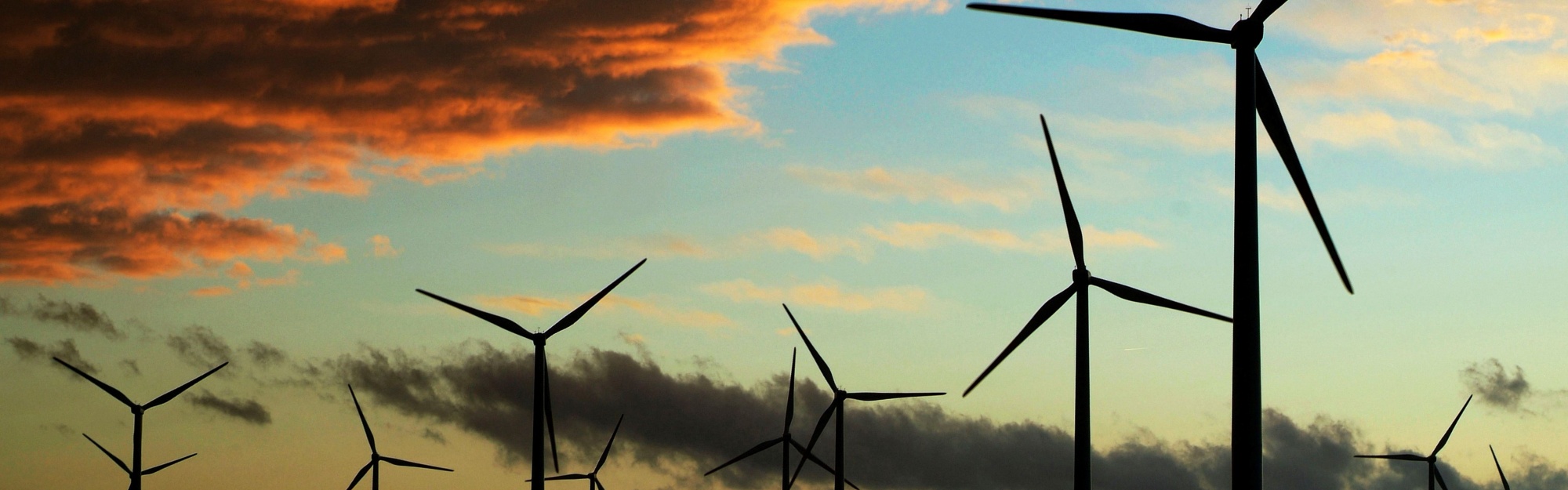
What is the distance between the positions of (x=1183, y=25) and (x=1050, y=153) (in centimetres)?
1024

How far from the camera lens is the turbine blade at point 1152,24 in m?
38.6

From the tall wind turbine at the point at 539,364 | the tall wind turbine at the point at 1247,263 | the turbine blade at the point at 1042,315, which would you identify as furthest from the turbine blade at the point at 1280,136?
the tall wind turbine at the point at 539,364

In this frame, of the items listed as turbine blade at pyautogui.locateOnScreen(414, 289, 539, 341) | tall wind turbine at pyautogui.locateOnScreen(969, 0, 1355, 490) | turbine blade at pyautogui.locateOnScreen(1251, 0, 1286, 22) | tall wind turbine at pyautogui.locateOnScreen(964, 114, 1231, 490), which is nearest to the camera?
tall wind turbine at pyautogui.locateOnScreen(969, 0, 1355, 490)

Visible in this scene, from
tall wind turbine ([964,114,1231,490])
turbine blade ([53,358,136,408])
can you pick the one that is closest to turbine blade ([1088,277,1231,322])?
tall wind turbine ([964,114,1231,490])

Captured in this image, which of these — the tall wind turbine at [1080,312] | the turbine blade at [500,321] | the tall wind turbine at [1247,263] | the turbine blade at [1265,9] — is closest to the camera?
the tall wind turbine at [1247,263]

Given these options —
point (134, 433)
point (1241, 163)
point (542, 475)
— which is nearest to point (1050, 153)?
point (1241, 163)

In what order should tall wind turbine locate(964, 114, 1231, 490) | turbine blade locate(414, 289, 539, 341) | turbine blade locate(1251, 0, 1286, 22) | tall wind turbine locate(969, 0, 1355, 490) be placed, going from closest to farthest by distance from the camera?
1. tall wind turbine locate(969, 0, 1355, 490)
2. turbine blade locate(1251, 0, 1286, 22)
3. tall wind turbine locate(964, 114, 1231, 490)
4. turbine blade locate(414, 289, 539, 341)

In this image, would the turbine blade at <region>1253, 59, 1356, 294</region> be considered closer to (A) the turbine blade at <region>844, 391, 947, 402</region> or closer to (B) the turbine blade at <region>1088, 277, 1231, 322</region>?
(B) the turbine blade at <region>1088, 277, 1231, 322</region>

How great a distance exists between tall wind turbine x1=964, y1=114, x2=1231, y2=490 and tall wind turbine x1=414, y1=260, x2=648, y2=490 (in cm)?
2277

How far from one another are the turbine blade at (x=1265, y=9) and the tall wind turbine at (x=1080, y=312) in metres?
7.82

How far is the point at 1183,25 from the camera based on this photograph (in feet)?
131

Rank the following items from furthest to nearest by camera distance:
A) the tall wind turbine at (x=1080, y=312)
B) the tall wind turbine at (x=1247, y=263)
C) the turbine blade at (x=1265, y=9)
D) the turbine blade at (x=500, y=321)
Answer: the turbine blade at (x=500, y=321), the tall wind turbine at (x=1080, y=312), the turbine blade at (x=1265, y=9), the tall wind turbine at (x=1247, y=263)

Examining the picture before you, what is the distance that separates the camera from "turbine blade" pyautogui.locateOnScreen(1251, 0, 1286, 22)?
37.4 meters

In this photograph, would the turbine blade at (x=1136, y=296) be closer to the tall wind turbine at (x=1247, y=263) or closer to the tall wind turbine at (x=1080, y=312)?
the tall wind turbine at (x=1080, y=312)
